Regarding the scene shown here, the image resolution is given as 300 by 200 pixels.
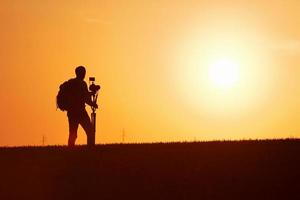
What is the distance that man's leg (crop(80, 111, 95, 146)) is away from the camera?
21984 millimetres

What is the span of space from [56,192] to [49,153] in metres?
4.09

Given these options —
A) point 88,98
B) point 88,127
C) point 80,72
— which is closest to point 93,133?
point 88,127

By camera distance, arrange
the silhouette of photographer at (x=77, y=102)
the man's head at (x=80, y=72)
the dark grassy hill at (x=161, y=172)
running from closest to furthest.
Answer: the dark grassy hill at (x=161, y=172) → the man's head at (x=80, y=72) → the silhouette of photographer at (x=77, y=102)

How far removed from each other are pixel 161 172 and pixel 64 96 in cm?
578

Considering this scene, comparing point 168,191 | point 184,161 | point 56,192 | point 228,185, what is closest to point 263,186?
point 228,185

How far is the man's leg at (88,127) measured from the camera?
72.1ft

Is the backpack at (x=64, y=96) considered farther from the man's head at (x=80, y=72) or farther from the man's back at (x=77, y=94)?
the man's head at (x=80, y=72)

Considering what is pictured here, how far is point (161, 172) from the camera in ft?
54.7

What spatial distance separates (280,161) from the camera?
16.7 metres

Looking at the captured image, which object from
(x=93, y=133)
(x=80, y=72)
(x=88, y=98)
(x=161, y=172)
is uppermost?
(x=80, y=72)

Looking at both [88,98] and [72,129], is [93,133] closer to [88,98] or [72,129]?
[72,129]

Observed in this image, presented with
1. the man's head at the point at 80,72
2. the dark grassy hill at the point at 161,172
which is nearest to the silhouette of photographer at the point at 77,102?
the man's head at the point at 80,72

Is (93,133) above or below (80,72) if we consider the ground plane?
below

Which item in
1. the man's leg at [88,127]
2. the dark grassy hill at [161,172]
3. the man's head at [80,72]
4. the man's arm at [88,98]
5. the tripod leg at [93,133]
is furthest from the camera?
the tripod leg at [93,133]
